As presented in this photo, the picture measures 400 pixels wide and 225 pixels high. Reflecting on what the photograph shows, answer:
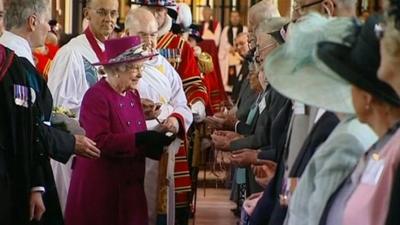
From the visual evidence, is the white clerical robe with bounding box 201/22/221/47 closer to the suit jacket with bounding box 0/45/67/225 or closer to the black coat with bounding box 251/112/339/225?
the suit jacket with bounding box 0/45/67/225

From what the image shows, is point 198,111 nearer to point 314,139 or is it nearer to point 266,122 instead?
point 266,122

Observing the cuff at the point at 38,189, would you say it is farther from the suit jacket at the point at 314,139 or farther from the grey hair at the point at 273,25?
the suit jacket at the point at 314,139

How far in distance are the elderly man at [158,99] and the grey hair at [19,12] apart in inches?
45.3

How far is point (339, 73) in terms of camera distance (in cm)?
269

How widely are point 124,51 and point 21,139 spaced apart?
113cm

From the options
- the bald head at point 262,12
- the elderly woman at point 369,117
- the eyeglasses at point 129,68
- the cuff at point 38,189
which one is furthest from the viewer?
the bald head at point 262,12

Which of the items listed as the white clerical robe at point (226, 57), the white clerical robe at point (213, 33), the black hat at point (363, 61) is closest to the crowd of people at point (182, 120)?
the black hat at point (363, 61)

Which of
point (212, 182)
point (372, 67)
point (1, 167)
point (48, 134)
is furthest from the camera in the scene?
point (212, 182)

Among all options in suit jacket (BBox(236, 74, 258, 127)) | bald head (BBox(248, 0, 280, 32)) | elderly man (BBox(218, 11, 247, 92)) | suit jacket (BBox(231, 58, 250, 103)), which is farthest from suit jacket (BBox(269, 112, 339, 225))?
elderly man (BBox(218, 11, 247, 92))

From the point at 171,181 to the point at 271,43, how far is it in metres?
1.47

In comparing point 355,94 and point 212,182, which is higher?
point 355,94

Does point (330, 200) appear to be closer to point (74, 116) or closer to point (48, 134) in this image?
point (48, 134)

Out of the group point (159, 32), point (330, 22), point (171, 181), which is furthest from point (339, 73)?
point (159, 32)

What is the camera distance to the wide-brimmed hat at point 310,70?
2954 millimetres
